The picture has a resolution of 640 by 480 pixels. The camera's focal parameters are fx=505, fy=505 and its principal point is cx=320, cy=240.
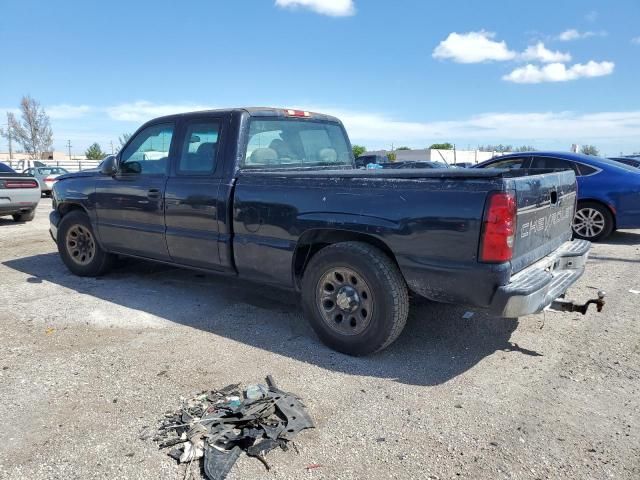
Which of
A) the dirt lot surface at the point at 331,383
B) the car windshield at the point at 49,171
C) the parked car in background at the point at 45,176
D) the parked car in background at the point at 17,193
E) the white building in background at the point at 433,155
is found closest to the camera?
the dirt lot surface at the point at 331,383

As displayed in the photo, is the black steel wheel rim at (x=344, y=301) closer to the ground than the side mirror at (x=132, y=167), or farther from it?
closer to the ground

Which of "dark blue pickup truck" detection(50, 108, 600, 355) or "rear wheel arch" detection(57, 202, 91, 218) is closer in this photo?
"dark blue pickup truck" detection(50, 108, 600, 355)

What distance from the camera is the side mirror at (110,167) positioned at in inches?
222

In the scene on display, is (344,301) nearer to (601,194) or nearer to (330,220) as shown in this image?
(330,220)

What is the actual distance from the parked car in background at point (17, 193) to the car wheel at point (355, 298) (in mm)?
9741

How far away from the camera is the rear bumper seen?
3258 millimetres

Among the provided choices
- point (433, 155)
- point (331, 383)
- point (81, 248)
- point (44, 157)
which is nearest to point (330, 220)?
point (331, 383)

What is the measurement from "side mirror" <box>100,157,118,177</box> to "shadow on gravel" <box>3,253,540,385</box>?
52.9 inches

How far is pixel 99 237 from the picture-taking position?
5980 mm

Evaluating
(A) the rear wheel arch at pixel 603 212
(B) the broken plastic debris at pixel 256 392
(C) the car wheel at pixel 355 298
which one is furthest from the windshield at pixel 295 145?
(A) the rear wheel arch at pixel 603 212

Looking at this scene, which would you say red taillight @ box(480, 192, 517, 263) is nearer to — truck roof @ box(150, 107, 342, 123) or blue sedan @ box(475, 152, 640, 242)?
truck roof @ box(150, 107, 342, 123)

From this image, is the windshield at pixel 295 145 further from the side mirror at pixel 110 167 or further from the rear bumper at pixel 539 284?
the rear bumper at pixel 539 284

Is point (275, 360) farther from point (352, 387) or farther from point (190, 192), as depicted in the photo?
point (190, 192)

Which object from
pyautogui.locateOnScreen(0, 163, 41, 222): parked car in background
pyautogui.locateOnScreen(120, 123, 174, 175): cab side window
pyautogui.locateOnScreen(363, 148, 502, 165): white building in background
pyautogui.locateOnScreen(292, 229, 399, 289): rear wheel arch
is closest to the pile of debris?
pyautogui.locateOnScreen(292, 229, 399, 289): rear wheel arch
